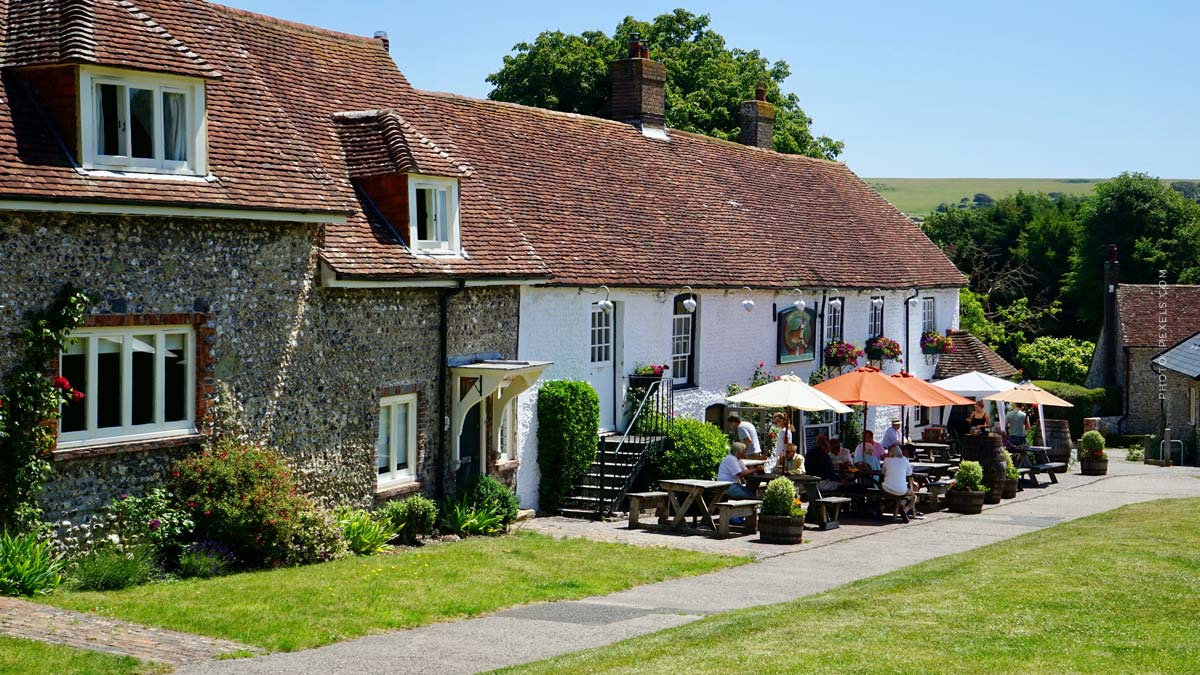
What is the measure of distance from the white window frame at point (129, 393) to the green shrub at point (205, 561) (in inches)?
55.0

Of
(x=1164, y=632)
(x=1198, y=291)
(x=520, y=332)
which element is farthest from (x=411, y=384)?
(x=1198, y=291)

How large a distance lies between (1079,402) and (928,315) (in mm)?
14896

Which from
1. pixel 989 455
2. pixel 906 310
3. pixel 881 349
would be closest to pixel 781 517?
pixel 989 455

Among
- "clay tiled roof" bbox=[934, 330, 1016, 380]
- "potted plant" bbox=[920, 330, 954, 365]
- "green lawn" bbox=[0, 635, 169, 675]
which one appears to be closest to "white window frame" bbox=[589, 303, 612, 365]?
"green lawn" bbox=[0, 635, 169, 675]

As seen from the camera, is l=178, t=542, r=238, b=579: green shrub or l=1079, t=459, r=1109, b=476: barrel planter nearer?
l=178, t=542, r=238, b=579: green shrub

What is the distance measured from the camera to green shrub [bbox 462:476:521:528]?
68.6 feet

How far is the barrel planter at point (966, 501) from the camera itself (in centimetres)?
2495

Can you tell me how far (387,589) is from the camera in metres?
15.4

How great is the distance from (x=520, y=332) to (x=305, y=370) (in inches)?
200

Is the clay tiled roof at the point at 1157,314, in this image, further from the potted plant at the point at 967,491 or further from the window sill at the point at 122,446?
the window sill at the point at 122,446

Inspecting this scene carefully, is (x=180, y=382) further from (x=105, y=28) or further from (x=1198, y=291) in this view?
(x=1198, y=291)

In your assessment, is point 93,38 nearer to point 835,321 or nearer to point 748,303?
point 748,303

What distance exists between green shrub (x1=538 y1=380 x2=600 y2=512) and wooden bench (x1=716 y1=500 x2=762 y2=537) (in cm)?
270

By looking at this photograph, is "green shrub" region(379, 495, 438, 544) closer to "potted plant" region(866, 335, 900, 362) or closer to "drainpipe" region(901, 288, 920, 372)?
"potted plant" region(866, 335, 900, 362)
